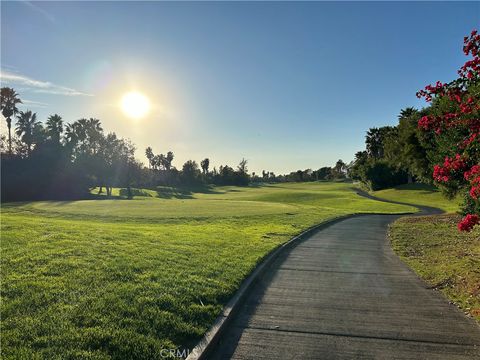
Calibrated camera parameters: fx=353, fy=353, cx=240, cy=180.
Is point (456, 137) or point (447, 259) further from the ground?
point (456, 137)

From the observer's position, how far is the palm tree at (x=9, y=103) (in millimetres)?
67688

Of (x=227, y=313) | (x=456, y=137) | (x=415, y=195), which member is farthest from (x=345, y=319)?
(x=415, y=195)

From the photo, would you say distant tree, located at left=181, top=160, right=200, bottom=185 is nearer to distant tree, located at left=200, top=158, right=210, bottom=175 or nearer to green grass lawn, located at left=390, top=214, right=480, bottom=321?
distant tree, located at left=200, top=158, right=210, bottom=175

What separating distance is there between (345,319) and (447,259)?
697 centimetres

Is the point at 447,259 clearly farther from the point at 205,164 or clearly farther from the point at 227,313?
the point at 205,164

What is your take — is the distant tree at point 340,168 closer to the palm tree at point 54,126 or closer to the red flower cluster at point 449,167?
the palm tree at point 54,126

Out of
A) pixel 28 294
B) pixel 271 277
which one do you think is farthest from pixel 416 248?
pixel 28 294

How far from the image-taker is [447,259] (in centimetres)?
1141

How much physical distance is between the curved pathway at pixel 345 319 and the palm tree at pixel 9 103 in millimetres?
73837

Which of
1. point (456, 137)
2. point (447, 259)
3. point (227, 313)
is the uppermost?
point (456, 137)

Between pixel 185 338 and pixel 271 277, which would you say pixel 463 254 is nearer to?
pixel 271 277

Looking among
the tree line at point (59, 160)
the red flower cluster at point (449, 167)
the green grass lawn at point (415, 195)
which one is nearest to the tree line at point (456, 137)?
the red flower cluster at point (449, 167)

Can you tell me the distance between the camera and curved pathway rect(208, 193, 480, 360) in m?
5.18

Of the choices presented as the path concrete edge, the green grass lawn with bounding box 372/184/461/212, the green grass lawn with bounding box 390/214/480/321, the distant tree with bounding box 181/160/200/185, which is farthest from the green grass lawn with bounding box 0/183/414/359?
the distant tree with bounding box 181/160/200/185
